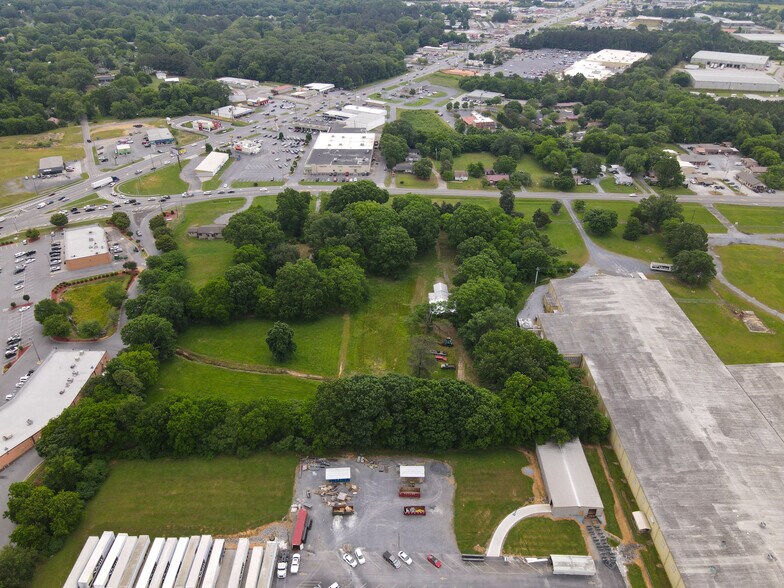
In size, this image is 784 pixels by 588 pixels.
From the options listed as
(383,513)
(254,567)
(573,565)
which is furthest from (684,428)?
(254,567)

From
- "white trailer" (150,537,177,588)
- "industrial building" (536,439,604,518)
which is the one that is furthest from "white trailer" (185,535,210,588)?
"industrial building" (536,439,604,518)

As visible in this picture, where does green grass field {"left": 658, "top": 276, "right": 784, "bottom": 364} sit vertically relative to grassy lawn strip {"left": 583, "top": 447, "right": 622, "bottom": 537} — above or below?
below

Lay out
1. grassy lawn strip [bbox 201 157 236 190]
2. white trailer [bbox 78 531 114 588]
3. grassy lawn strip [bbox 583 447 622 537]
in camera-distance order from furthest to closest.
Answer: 1. grassy lawn strip [bbox 201 157 236 190]
2. grassy lawn strip [bbox 583 447 622 537]
3. white trailer [bbox 78 531 114 588]

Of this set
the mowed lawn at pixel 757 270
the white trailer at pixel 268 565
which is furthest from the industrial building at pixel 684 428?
the white trailer at pixel 268 565

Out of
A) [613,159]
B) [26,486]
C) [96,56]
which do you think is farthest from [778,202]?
[96,56]

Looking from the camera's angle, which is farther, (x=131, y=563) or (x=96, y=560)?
(x=131, y=563)

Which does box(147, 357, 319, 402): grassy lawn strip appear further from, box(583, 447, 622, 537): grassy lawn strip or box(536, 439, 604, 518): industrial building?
box(583, 447, 622, 537): grassy lawn strip

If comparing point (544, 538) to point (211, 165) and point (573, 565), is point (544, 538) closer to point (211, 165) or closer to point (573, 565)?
point (573, 565)
